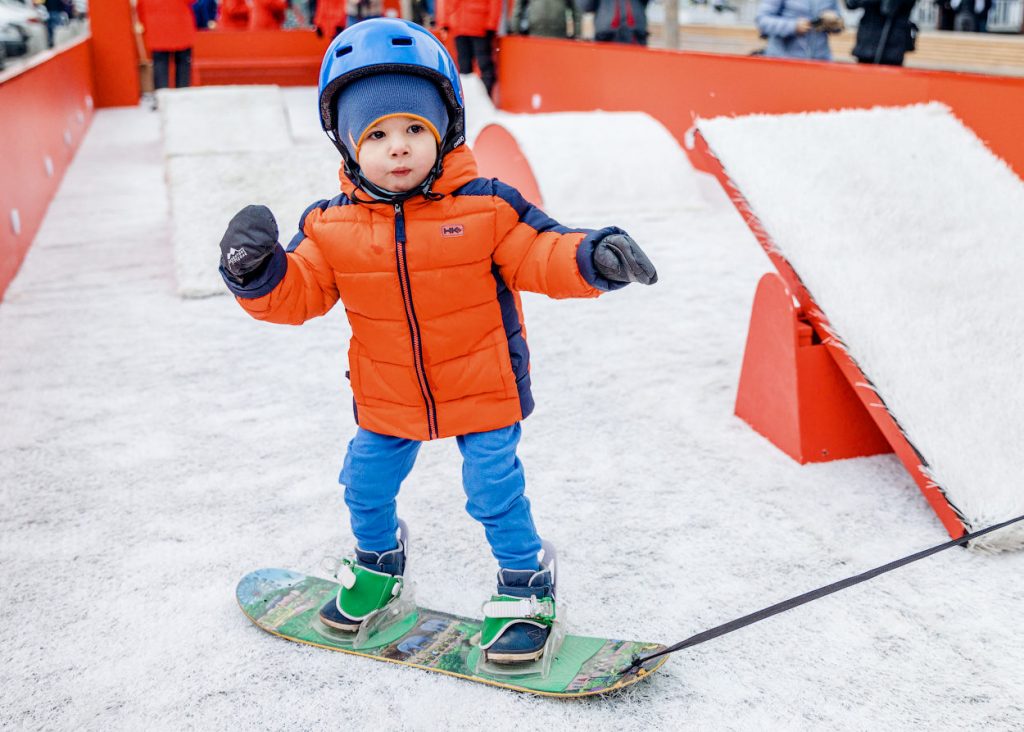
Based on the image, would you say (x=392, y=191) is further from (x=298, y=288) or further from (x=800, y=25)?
(x=800, y=25)

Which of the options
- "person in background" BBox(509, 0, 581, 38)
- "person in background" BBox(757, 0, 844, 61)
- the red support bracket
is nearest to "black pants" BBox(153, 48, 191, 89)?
"person in background" BBox(509, 0, 581, 38)

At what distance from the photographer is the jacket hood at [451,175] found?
1644 mm

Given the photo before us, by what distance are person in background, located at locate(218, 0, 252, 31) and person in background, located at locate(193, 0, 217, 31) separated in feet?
1.90

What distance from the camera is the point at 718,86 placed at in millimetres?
6297

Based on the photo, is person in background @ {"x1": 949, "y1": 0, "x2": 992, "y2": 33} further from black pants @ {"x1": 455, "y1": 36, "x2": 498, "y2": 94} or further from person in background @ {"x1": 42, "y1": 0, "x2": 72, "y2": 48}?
person in background @ {"x1": 42, "y1": 0, "x2": 72, "y2": 48}

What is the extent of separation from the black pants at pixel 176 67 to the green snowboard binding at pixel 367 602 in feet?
29.2

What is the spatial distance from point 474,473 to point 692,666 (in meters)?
0.54

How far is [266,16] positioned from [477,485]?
13910 mm

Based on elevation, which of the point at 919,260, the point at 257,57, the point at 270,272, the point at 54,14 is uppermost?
the point at 270,272

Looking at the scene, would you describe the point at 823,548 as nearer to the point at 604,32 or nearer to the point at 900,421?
the point at 900,421

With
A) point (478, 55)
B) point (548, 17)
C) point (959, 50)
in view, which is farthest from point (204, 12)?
point (959, 50)

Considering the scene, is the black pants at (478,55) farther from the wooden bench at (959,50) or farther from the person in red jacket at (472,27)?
the wooden bench at (959,50)

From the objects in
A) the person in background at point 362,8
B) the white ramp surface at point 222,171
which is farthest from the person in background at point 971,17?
the white ramp surface at point 222,171

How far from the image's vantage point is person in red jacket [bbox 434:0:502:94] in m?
9.33
